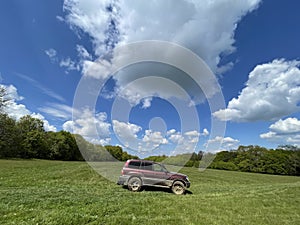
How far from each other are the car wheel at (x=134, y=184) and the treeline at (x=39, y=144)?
49.9m

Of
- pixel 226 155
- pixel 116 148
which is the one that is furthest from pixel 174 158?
pixel 226 155

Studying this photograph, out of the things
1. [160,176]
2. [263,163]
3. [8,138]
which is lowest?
[160,176]

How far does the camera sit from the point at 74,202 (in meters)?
7.99

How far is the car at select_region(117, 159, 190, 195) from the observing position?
1326 cm

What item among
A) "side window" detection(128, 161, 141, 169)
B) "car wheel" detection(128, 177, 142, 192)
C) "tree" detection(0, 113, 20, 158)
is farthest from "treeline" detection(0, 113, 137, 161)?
"car wheel" detection(128, 177, 142, 192)

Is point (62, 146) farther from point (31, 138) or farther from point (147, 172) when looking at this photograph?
point (147, 172)

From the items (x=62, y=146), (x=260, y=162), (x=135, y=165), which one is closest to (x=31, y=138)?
(x=62, y=146)

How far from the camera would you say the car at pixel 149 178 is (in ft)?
43.5

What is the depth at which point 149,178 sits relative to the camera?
1341cm

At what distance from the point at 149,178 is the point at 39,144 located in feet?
228

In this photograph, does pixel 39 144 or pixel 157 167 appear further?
pixel 39 144

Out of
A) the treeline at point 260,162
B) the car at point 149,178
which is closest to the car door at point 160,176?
the car at point 149,178

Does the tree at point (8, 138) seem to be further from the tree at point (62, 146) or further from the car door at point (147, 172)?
the car door at point (147, 172)

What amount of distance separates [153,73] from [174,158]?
24341 mm
